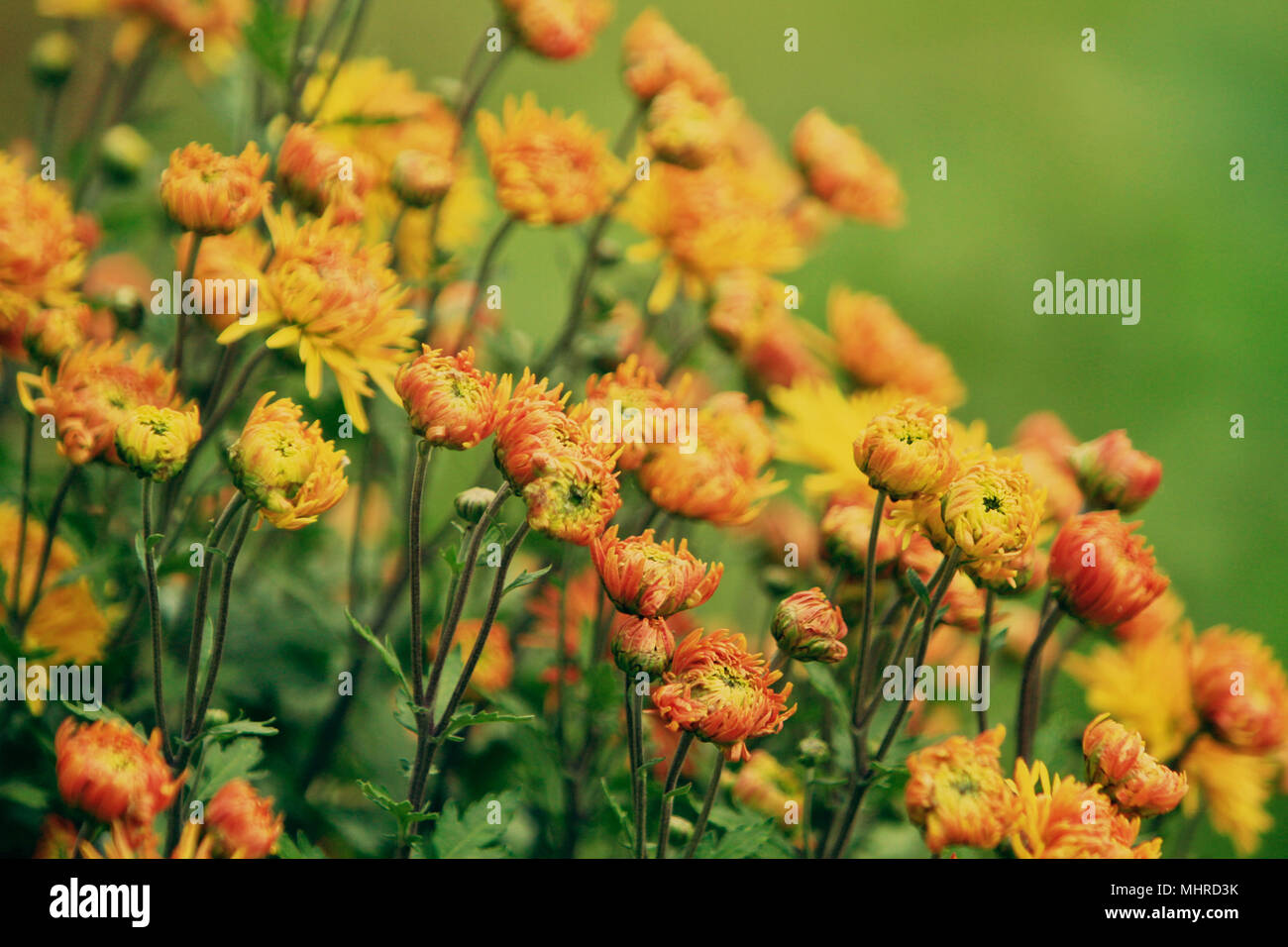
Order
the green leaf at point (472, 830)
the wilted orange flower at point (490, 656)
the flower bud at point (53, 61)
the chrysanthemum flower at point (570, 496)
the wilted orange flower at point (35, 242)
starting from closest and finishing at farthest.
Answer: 1. the chrysanthemum flower at point (570, 496)
2. the green leaf at point (472, 830)
3. the wilted orange flower at point (35, 242)
4. the wilted orange flower at point (490, 656)
5. the flower bud at point (53, 61)

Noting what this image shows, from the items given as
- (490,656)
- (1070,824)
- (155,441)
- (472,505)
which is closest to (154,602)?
(155,441)

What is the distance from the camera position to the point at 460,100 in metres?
1.50

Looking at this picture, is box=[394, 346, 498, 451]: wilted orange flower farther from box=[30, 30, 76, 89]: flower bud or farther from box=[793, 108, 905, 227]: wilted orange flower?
box=[30, 30, 76, 89]: flower bud

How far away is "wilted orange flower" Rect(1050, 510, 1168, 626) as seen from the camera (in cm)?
106

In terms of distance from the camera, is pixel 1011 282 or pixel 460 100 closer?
pixel 460 100

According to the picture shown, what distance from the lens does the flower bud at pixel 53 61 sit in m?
1.62

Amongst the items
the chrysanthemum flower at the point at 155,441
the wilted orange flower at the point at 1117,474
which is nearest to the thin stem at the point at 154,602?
the chrysanthemum flower at the point at 155,441

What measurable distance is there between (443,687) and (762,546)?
626mm

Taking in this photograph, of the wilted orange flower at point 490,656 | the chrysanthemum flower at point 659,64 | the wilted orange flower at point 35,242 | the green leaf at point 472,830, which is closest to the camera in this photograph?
the green leaf at point 472,830

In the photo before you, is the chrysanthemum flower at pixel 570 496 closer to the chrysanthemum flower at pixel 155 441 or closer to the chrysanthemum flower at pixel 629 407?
the chrysanthemum flower at pixel 629 407

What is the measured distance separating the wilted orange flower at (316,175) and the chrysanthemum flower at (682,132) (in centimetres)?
39

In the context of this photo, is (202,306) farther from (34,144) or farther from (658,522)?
(34,144)

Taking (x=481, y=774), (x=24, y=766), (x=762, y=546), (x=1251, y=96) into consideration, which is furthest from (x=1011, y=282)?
(x=24, y=766)

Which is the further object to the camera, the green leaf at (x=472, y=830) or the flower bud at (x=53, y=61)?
the flower bud at (x=53, y=61)
